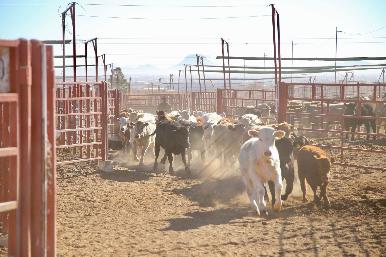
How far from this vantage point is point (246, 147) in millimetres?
8266

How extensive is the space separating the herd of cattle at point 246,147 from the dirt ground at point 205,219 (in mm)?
424

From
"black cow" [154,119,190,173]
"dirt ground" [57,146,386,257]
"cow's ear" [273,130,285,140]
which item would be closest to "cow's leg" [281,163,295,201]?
"dirt ground" [57,146,386,257]

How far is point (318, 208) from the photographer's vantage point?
7.88m

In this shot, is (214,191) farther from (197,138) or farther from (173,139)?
(197,138)

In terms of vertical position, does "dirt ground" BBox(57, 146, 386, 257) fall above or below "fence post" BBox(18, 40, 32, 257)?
below

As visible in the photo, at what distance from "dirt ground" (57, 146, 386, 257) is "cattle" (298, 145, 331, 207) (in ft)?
0.93

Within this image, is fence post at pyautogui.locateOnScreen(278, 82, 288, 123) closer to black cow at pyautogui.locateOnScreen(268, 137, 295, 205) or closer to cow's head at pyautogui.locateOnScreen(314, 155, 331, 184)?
black cow at pyautogui.locateOnScreen(268, 137, 295, 205)

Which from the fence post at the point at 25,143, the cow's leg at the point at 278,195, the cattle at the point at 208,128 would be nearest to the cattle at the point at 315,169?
the cow's leg at the point at 278,195

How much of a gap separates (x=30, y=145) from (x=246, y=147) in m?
5.18

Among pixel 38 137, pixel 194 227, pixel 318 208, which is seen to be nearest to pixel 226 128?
pixel 318 208

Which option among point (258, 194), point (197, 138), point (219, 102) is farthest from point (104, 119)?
point (219, 102)

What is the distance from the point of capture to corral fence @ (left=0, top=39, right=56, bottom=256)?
11.5 feet

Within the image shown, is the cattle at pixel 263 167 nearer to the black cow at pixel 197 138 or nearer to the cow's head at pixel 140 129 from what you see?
the black cow at pixel 197 138

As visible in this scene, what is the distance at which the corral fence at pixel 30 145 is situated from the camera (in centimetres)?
350
